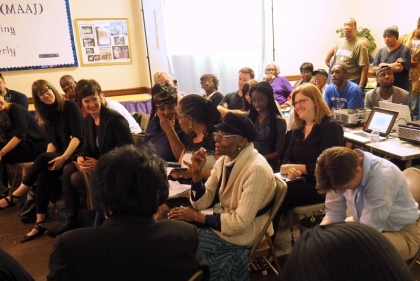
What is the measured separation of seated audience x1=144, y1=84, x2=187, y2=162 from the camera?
2648 millimetres

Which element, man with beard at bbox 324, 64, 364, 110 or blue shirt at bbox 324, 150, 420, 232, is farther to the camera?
man with beard at bbox 324, 64, 364, 110

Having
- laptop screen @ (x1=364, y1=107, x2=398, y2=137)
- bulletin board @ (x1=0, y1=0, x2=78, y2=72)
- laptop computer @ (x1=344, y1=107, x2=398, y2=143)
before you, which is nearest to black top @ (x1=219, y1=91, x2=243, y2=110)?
laptop computer @ (x1=344, y1=107, x2=398, y2=143)

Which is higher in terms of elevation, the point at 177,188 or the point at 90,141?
the point at 90,141

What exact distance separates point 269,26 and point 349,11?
165 centimetres

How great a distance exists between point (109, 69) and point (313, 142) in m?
3.76

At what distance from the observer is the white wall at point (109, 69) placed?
5070 millimetres

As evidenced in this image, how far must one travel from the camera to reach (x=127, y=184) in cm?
120

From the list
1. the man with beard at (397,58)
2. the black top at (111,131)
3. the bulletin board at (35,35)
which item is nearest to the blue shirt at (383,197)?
the black top at (111,131)

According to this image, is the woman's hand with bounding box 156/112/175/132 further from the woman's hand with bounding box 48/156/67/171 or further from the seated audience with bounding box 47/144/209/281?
the seated audience with bounding box 47/144/209/281

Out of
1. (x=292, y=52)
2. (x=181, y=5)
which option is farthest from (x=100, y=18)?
(x=292, y=52)

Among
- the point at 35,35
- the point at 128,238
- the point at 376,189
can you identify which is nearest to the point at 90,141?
the point at 128,238

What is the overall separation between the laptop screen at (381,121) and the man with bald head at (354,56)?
200 cm

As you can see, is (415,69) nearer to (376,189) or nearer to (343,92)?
(343,92)

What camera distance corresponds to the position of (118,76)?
18.0 feet
